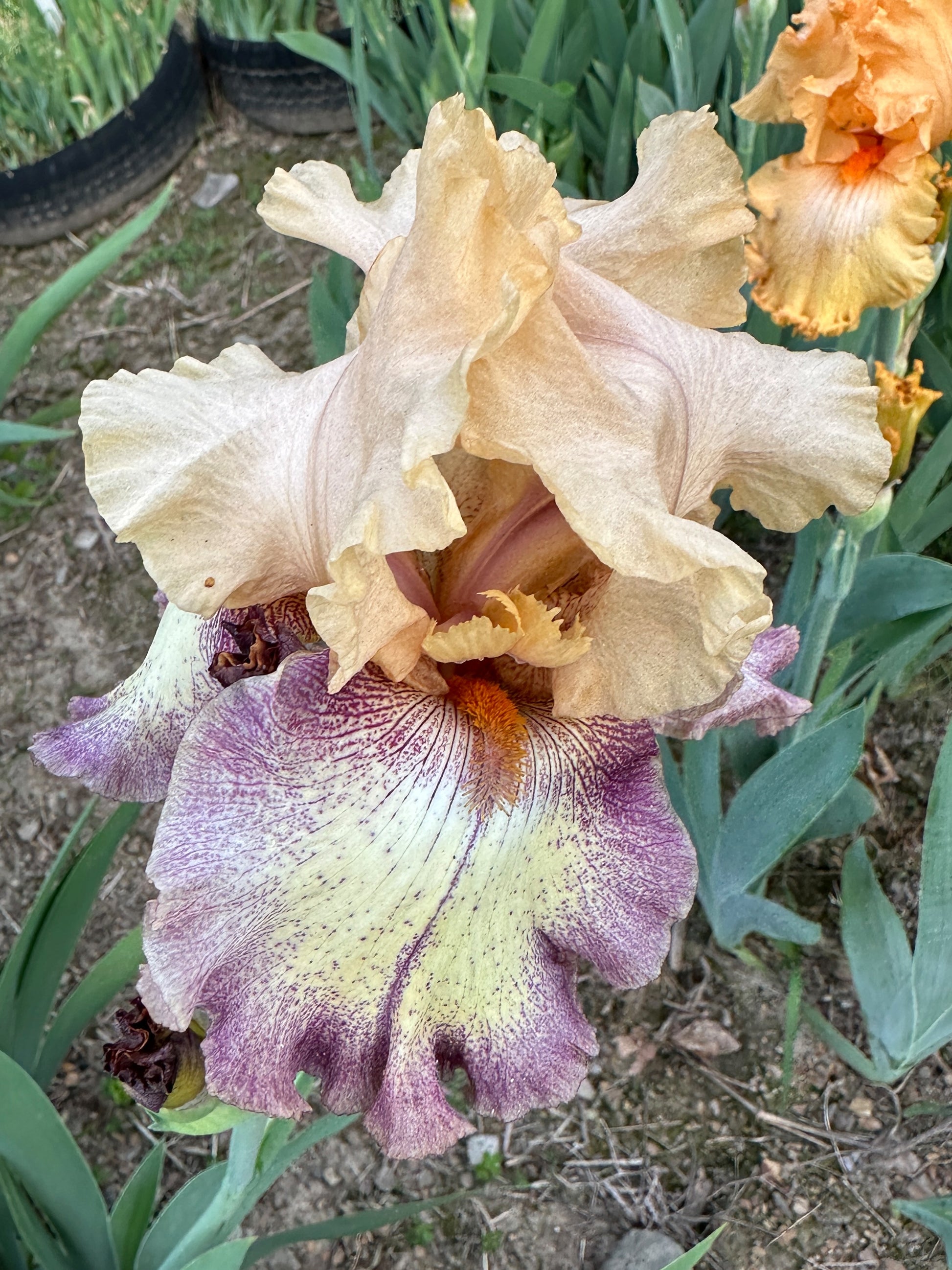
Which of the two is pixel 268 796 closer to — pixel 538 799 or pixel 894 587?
pixel 538 799

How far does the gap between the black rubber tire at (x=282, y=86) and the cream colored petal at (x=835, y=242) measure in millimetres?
2376

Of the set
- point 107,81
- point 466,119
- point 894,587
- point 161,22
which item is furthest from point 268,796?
point 161,22

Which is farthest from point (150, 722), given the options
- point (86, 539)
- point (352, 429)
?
point (86, 539)

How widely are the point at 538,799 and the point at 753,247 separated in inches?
47.3

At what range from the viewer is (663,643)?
930 mm

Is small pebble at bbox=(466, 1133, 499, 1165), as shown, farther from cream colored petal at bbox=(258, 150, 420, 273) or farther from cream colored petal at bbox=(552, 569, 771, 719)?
cream colored petal at bbox=(258, 150, 420, 273)

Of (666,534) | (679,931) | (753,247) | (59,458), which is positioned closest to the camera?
(666,534)

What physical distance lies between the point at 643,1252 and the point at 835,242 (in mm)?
1653

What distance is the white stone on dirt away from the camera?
1.75 metres

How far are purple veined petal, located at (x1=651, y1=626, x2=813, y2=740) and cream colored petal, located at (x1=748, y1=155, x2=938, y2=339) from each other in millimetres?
638

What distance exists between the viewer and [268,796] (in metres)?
0.90

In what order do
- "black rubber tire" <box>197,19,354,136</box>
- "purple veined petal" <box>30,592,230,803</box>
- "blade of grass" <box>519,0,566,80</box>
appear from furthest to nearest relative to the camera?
"black rubber tire" <box>197,19,354,136</box>
"blade of grass" <box>519,0,566,80</box>
"purple veined petal" <box>30,592,230,803</box>

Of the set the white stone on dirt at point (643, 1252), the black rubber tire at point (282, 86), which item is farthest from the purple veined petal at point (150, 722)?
the black rubber tire at point (282, 86)

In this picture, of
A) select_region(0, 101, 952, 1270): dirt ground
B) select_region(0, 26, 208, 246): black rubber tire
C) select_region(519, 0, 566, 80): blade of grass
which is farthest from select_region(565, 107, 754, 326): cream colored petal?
select_region(0, 26, 208, 246): black rubber tire
